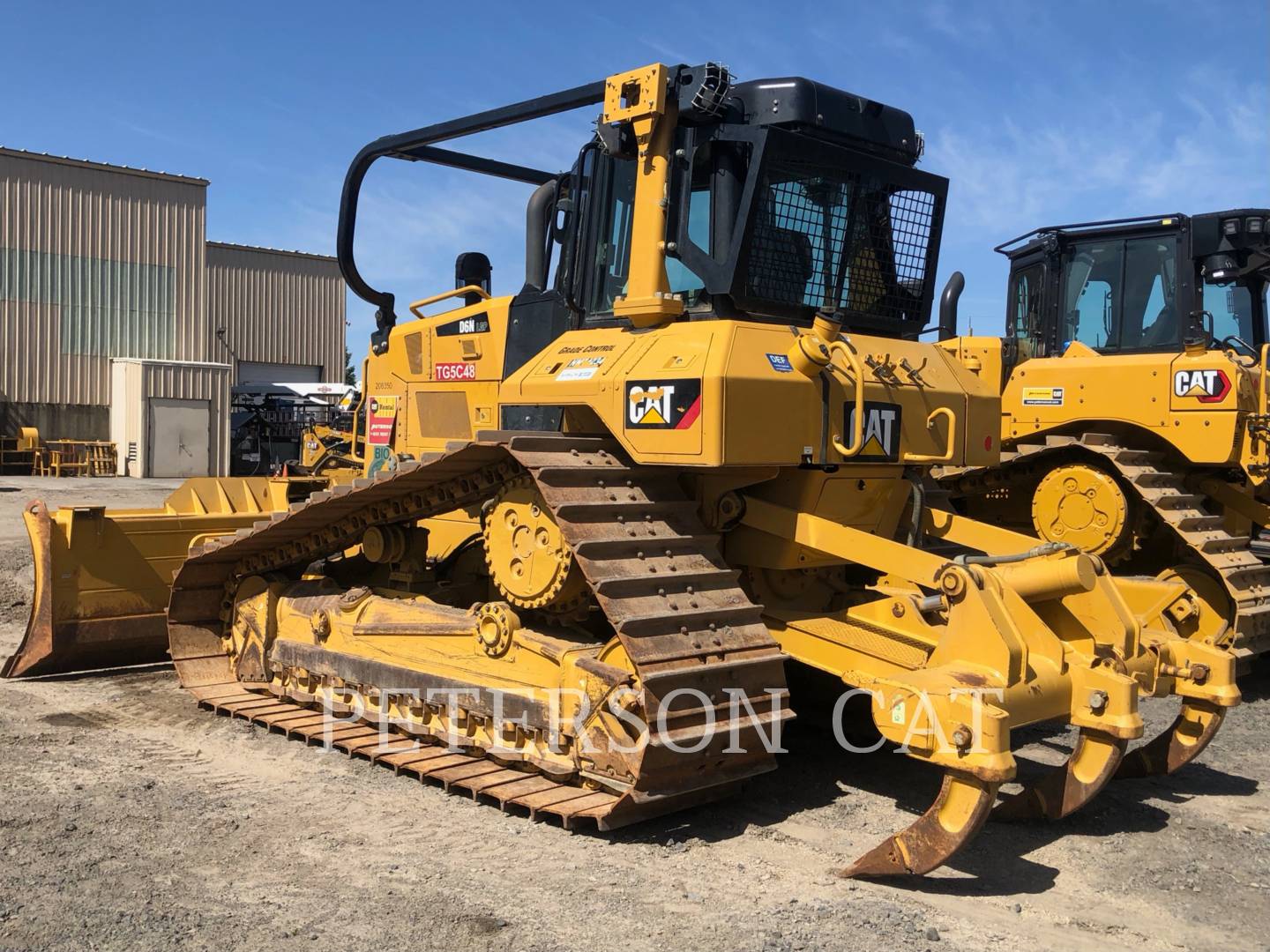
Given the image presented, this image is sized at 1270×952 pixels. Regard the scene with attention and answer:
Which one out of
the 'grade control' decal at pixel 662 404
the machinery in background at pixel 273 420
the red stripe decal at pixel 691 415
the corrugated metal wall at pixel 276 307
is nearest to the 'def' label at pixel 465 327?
the 'grade control' decal at pixel 662 404

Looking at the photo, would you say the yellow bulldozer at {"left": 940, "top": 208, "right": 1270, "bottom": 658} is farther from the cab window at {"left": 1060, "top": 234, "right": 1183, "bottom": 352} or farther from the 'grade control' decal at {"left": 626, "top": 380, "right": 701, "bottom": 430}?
the 'grade control' decal at {"left": 626, "top": 380, "right": 701, "bottom": 430}

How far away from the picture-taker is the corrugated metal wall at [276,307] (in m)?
36.8

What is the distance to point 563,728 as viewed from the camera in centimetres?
532

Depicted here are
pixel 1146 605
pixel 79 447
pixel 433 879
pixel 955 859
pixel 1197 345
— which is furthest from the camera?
pixel 79 447

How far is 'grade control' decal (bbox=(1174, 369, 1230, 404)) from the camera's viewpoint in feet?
27.9

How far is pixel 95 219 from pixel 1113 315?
93.5 ft

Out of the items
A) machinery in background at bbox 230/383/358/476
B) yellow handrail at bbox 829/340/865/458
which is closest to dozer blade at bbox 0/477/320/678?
yellow handrail at bbox 829/340/865/458

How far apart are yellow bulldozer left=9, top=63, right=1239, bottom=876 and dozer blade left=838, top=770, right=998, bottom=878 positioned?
1 centimetres

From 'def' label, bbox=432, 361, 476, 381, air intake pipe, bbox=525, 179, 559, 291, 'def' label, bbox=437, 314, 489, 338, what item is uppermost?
air intake pipe, bbox=525, 179, 559, 291

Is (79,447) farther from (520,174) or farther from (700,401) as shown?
(700,401)

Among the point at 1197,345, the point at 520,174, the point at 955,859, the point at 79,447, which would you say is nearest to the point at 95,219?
the point at 79,447

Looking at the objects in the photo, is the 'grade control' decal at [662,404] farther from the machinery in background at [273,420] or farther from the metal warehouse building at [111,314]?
the machinery in background at [273,420]

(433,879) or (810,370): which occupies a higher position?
(810,370)

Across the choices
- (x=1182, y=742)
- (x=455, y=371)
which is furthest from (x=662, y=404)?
(x=1182, y=742)
